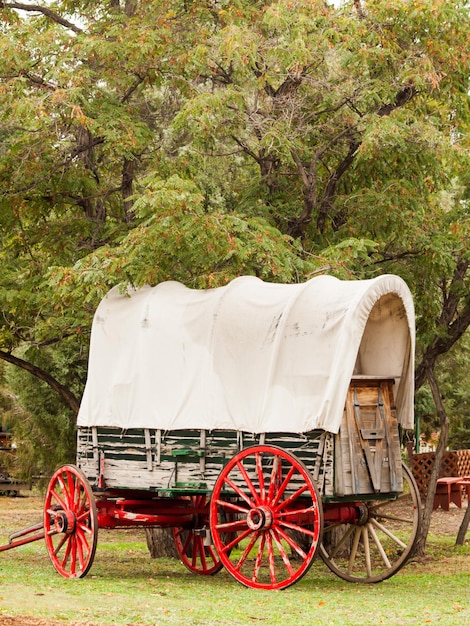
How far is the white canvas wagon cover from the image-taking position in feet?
37.5

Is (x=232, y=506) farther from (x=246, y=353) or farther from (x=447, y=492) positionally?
(x=447, y=492)

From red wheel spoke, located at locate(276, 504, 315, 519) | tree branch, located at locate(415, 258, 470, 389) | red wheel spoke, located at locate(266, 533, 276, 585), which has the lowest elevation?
red wheel spoke, located at locate(266, 533, 276, 585)

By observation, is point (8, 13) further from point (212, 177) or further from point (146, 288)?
point (146, 288)

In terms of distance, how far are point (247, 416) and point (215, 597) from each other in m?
1.96

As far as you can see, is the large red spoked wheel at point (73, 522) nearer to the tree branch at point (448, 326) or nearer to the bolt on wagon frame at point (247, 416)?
the bolt on wagon frame at point (247, 416)

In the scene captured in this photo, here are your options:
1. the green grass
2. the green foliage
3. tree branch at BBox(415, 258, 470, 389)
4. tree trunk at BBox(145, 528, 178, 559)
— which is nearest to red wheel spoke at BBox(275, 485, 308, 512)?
the green grass

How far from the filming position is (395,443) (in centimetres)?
1209

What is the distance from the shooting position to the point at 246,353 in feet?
39.5

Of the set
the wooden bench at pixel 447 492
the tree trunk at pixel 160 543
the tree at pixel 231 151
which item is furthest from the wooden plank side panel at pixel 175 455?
the wooden bench at pixel 447 492

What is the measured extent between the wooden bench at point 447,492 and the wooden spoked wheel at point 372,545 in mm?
1153

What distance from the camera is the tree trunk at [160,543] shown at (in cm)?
1688

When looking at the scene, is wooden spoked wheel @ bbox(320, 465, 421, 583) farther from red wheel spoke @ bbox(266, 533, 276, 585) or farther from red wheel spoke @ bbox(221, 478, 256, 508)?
red wheel spoke @ bbox(221, 478, 256, 508)

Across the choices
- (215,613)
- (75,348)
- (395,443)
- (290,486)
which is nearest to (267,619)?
(215,613)

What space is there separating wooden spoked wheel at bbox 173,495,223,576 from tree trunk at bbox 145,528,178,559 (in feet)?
4.86
